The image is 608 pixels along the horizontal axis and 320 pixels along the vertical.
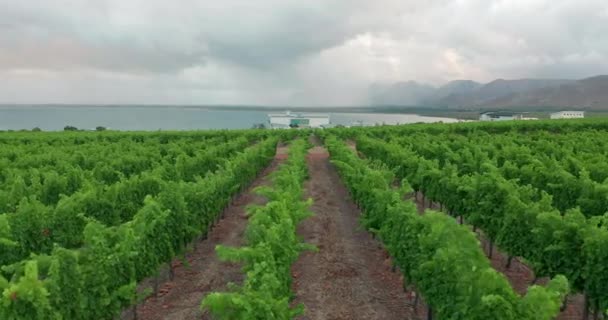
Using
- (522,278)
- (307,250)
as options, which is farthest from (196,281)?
(522,278)

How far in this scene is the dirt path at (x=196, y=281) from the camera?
1066cm

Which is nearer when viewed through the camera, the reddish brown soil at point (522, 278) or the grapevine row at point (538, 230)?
the grapevine row at point (538, 230)

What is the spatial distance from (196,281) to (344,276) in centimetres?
395

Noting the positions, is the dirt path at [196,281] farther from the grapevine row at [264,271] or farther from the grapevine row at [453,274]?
the grapevine row at [453,274]

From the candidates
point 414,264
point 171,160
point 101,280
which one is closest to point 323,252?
point 414,264

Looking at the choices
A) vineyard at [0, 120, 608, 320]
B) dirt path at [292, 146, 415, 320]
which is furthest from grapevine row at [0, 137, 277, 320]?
dirt path at [292, 146, 415, 320]

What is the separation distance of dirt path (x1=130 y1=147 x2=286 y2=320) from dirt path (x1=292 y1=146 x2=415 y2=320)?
2038 millimetres

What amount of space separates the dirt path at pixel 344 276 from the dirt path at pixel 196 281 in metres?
2.04

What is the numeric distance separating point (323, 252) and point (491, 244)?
501 cm

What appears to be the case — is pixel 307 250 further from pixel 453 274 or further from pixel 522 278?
pixel 453 274

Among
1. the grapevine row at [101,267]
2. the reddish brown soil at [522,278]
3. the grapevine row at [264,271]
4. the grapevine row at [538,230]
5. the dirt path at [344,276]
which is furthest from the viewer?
the dirt path at [344,276]

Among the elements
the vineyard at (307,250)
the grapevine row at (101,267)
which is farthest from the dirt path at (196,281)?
the grapevine row at (101,267)

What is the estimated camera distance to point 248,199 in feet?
74.5

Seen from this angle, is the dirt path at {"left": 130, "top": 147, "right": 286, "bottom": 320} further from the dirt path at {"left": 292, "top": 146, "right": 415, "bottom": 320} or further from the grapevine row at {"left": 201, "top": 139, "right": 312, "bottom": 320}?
the dirt path at {"left": 292, "top": 146, "right": 415, "bottom": 320}
